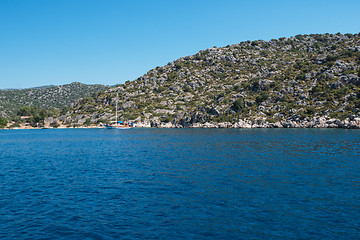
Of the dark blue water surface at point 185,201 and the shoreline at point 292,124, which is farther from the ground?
the shoreline at point 292,124

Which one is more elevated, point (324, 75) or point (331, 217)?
point (324, 75)

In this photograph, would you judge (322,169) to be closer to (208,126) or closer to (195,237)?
(195,237)

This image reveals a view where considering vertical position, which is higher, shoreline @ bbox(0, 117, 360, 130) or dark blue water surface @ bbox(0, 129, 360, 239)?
shoreline @ bbox(0, 117, 360, 130)

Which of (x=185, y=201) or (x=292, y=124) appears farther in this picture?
(x=292, y=124)

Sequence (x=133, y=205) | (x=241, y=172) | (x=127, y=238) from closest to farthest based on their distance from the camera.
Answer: (x=127, y=238)
(x=133, y=205)
(x=241, y=172)

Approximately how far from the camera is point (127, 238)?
52.5 feet

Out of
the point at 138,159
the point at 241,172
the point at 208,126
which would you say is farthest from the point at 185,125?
the point at 241,172

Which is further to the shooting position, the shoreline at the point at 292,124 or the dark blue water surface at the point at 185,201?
the shoreline at the point at 292,124

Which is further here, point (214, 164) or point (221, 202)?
point (214, 164)

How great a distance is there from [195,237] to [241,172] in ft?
63.0

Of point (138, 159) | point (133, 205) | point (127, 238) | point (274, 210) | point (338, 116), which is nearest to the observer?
point (127, 238)

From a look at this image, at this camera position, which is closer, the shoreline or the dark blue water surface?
the dark blue water surface

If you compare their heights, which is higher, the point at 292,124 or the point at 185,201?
the point at 292,124

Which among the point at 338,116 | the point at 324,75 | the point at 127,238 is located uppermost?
the point at 324,75
